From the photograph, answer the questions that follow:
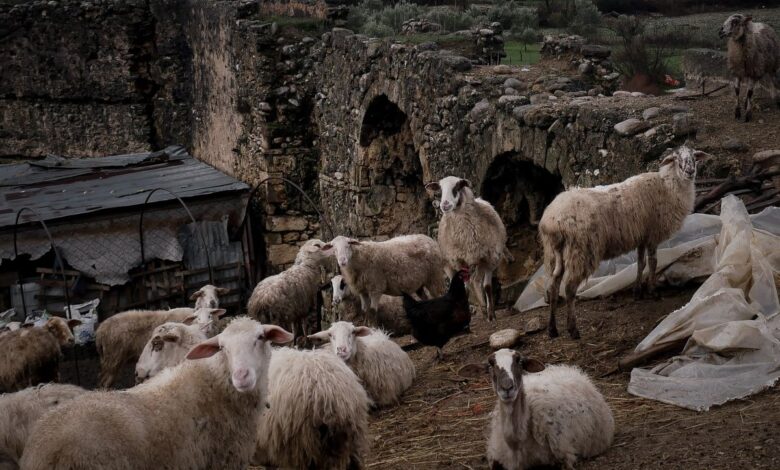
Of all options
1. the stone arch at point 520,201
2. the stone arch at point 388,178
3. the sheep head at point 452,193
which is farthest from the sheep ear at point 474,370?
the stone arch at point 388,178

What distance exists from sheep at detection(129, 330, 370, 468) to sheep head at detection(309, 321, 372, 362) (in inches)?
41.2

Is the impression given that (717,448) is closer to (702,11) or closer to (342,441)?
(342,441)

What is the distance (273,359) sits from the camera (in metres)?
6.20

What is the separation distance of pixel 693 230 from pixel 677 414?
8.75 feet

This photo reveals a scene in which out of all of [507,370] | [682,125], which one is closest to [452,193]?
[682,125]

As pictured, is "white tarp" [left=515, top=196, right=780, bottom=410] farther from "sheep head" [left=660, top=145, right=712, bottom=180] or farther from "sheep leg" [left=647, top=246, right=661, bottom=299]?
"sheep head" [left=660, top=145, right=712, bottom=180]

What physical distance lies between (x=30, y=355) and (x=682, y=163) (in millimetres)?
5165

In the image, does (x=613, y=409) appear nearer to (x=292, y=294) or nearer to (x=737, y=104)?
(x=737, y=104)

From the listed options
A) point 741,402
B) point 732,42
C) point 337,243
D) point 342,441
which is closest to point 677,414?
point 741,402

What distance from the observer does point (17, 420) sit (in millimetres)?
5684

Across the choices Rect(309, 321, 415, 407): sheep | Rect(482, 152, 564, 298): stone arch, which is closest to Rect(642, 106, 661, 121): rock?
Rect(482, 152, 564, 298): stone arch

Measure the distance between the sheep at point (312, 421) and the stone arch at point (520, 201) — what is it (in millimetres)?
4716

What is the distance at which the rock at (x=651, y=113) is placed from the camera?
28.9ft

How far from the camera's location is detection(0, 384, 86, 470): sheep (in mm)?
5648
